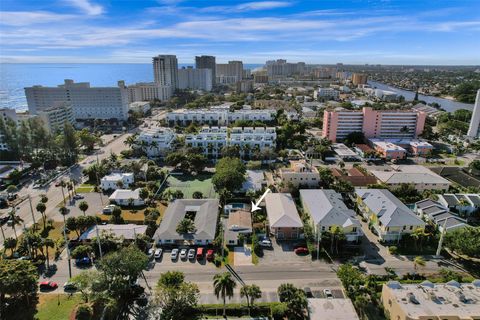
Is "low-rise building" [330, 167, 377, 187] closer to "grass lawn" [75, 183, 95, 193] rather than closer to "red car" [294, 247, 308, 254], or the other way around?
"red car" [294, 247, 308, 254]

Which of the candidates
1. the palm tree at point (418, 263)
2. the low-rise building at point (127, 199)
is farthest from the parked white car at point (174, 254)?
the palm tree at point (418, 263)

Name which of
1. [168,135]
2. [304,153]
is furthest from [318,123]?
[168,135]

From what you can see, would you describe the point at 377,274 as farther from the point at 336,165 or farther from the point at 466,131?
the point at 466,131

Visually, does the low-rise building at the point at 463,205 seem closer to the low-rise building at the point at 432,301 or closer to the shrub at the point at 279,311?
the low-rise building at the point at 432,301

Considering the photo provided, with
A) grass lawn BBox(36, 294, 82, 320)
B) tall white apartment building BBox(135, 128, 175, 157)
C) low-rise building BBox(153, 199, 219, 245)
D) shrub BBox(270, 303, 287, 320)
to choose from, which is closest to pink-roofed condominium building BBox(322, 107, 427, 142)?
tall white apartment building BBox(135, 128, 175, 157)

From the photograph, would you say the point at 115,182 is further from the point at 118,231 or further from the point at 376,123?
the point at 376,123

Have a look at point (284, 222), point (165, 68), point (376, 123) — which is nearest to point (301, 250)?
point (284, 222)
